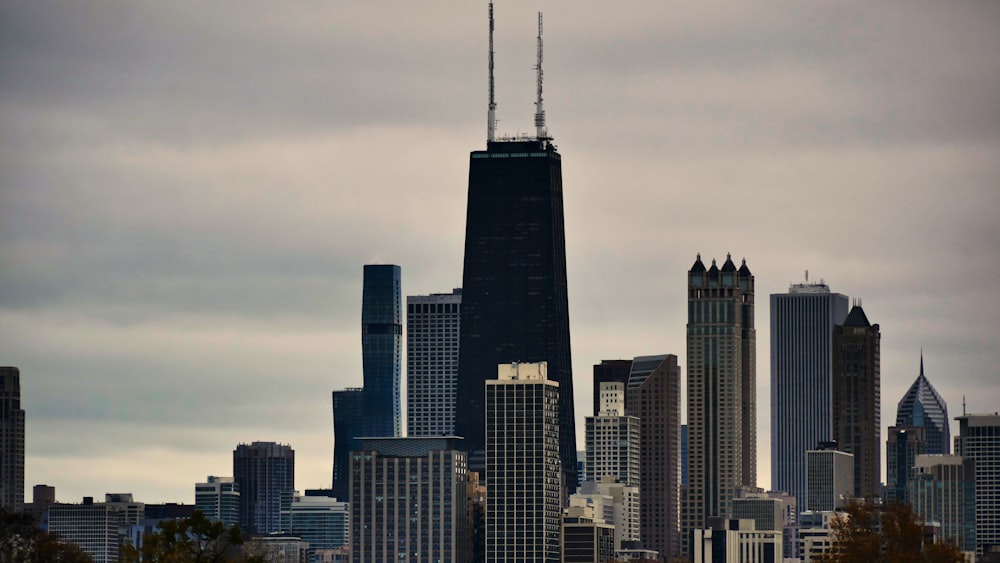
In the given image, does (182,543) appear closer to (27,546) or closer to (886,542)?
(27,546)

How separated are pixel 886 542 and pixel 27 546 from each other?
65900mm

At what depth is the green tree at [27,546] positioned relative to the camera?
18354 cm

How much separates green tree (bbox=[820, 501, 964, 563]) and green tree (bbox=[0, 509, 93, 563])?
61076 millimetres

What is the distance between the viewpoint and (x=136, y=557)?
15338 centimetres

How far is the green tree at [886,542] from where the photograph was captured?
150m

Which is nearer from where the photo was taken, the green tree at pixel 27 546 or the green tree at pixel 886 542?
the green tree at pixel 886 542

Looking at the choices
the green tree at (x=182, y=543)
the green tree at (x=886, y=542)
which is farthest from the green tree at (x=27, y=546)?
the green tree at (x=886, y=542)

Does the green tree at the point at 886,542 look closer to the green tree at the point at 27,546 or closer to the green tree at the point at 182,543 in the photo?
the green tree at the point at 182,543

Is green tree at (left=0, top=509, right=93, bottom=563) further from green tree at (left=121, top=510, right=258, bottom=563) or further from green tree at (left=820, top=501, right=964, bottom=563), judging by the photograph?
green tree at (left=820, top=501, right=964, bottom=563)

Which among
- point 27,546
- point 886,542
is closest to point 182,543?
point 27,546

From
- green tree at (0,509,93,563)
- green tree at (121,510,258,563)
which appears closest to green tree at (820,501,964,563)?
green tree at (121,510,258,563)

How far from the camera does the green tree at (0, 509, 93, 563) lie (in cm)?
18354

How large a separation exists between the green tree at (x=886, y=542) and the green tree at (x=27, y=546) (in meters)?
61.1

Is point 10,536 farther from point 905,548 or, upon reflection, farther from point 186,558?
point 905,548
